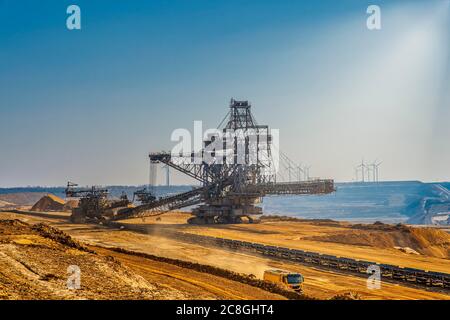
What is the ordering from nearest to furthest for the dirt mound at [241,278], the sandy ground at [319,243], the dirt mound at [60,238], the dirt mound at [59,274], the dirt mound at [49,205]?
the dirt mound at [59,274] < the dirt mound at [241,278] < the dirt mound at [60,238] < the sandy ground at [319,243] < the dirt mound at [49,205]

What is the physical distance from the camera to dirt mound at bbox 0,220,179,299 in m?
21.9

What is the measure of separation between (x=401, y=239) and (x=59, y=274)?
1825 inches

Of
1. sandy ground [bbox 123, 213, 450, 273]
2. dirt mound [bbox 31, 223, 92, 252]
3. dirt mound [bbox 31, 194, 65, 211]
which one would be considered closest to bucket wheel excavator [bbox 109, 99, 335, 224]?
sandy ground [bbox 123, 213, 450, 273]

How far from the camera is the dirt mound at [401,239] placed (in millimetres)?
57188

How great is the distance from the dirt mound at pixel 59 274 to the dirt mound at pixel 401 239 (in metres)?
33.3

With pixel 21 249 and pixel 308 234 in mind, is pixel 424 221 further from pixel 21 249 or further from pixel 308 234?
pixel 21 249

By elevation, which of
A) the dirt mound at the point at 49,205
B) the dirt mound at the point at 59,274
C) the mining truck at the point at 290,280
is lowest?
the dirt mound at the point at 49,205

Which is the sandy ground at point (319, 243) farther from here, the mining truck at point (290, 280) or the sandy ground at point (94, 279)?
the sandy ground at point (94, 279)

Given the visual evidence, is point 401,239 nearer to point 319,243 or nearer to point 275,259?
point 319,243

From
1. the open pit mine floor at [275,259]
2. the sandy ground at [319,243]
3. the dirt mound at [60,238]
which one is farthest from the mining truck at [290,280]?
the dirt mound at [60,238]

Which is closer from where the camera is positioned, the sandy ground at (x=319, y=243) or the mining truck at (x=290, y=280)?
the mining truck at (x=290, y=280)

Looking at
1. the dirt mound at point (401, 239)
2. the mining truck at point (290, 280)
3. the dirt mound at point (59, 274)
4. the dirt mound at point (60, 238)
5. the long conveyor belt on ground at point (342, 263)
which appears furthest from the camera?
the dirt mound at point (401, 239)

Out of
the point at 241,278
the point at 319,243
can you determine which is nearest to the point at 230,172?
the point at 319,243
